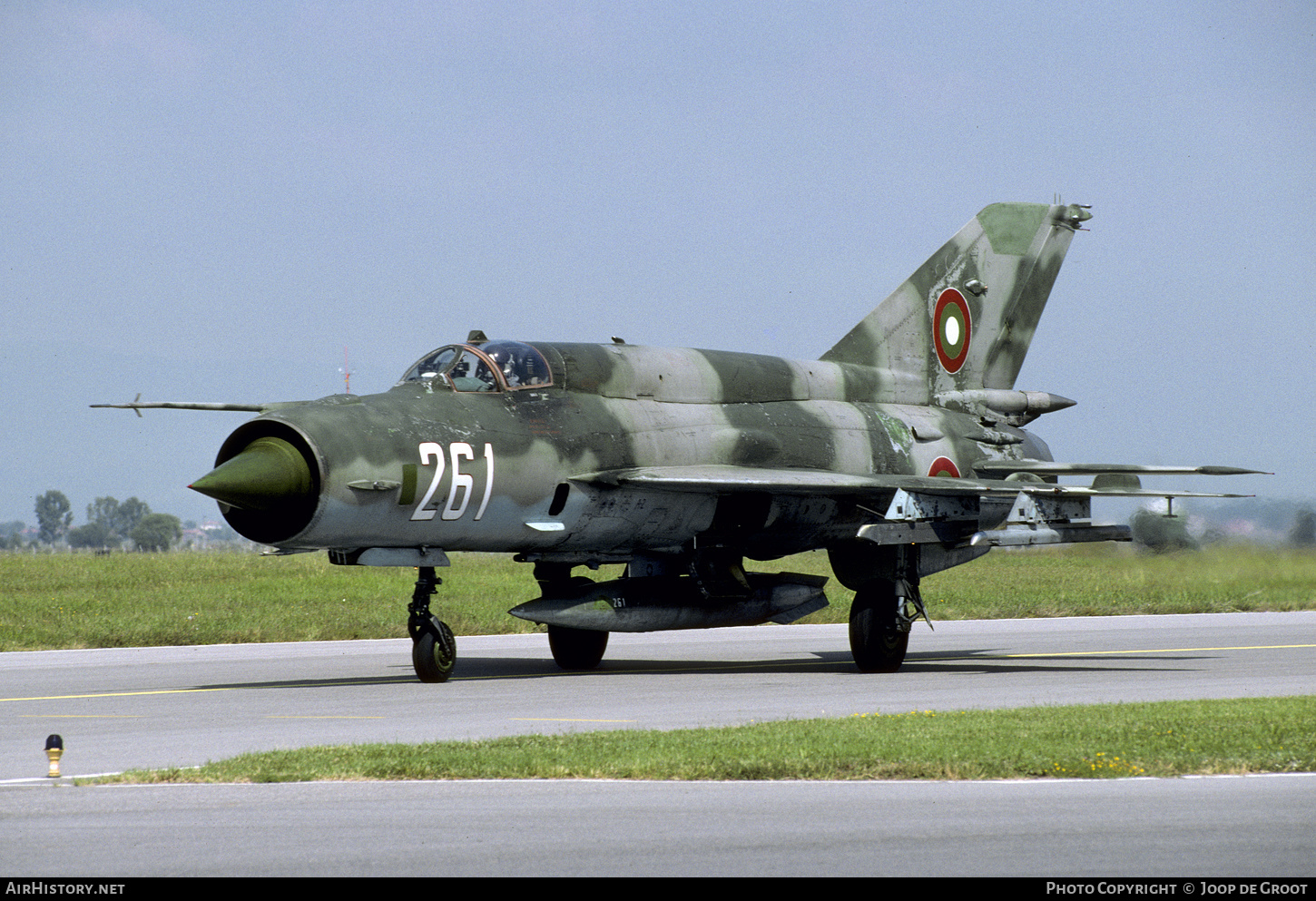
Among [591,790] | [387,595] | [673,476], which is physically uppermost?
[673,476]

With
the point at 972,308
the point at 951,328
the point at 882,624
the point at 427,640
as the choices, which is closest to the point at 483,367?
the point at 427,640

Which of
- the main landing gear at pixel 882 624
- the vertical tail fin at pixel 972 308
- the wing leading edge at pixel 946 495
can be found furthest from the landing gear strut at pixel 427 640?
the vertical tail fin at pixel 972 308

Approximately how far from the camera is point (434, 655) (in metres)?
16.3

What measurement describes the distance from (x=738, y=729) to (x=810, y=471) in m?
7.20

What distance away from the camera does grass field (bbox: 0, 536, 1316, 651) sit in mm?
25609

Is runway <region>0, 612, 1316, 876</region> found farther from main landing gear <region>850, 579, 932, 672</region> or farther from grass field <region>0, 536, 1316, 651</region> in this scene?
grass field <region>0, 536, 1316, 651</region>

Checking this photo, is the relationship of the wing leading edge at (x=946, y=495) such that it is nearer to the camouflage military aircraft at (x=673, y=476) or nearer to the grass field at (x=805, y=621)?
the camouflage military aircraft at (x=673, y=476)

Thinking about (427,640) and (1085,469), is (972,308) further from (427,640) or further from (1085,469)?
(427,640)

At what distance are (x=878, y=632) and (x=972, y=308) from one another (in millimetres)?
6877

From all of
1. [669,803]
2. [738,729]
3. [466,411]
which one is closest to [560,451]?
[466,411]

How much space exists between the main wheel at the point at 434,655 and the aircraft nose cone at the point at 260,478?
267 centimetres

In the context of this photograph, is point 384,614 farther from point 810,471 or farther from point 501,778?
point 501,778

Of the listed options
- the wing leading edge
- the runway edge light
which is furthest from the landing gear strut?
the runway edge light
